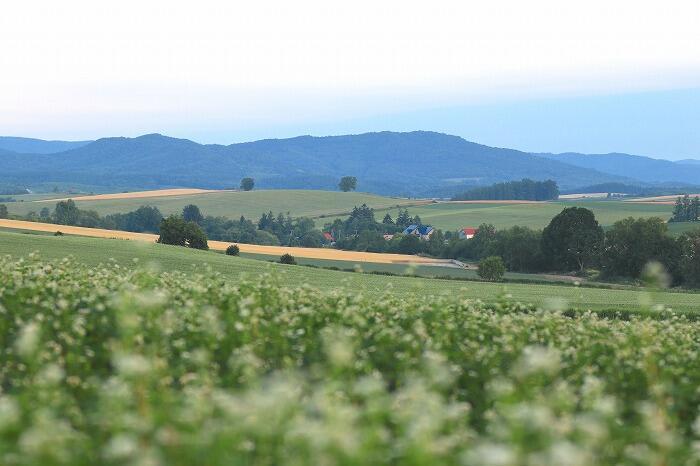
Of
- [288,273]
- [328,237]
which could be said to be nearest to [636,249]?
[288,273]

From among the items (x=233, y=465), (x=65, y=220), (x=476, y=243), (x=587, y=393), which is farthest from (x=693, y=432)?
(x=65, y=220)

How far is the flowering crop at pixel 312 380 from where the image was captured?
26.7 feet

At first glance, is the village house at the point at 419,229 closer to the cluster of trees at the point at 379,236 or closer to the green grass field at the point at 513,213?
the cluster of trees at the point at 379,236

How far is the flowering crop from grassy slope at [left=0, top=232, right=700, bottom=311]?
68.3 ft

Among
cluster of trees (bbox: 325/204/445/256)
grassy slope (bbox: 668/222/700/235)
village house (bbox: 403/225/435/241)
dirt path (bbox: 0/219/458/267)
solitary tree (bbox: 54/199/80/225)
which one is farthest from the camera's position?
village house (bbox: 403/225/435/241)

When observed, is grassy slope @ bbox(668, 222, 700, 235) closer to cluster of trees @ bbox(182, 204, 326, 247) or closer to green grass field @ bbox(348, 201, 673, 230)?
green grass field @ bbox(348, 201, 673, 230)

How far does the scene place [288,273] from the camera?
49.1m

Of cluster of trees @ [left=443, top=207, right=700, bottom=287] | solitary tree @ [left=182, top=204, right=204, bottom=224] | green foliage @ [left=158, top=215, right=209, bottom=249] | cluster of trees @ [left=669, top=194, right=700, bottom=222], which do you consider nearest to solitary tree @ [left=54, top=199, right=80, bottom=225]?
solitary tree @ [left=182, top=204, right=204, bottom=224]

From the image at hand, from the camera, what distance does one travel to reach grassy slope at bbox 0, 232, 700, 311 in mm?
41594

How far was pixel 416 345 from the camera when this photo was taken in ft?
49.9

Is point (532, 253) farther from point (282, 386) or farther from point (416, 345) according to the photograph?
point (282, 386)

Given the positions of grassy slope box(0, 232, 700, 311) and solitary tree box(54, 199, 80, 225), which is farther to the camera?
solitary tree box(54, 199, 80, 225)

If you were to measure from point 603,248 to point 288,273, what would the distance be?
51665mm

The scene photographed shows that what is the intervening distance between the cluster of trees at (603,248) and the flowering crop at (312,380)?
71.3m
